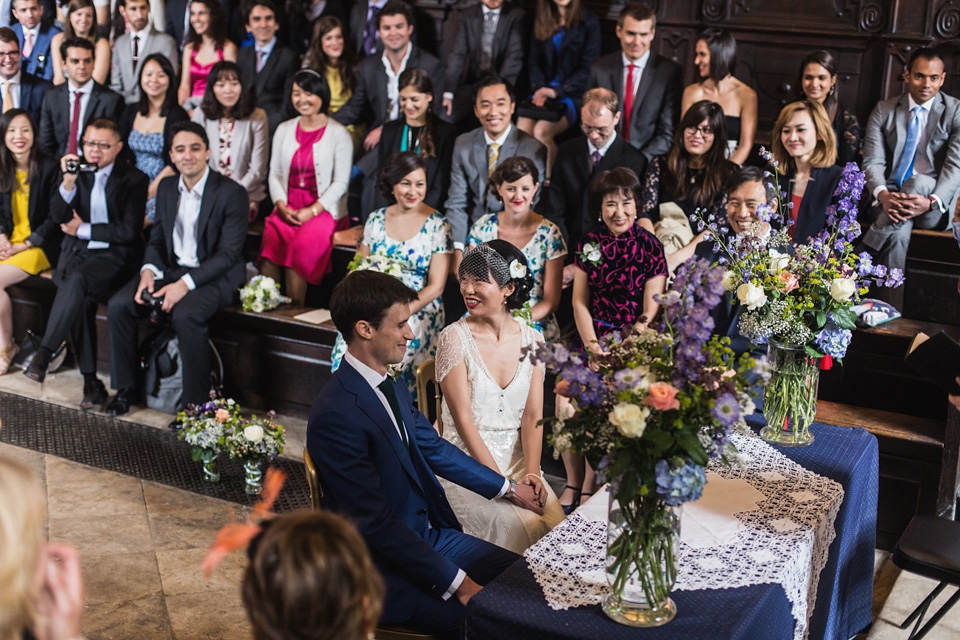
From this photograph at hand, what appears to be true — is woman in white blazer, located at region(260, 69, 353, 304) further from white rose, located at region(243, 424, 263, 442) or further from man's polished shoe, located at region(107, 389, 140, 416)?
white rose, located at region(243, 424, 263, 442)

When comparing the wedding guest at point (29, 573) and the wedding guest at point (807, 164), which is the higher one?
the wedding guest at point (807, 164)

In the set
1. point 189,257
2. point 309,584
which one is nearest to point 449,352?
point 309,584

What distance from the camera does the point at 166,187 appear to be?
5715 millimetres

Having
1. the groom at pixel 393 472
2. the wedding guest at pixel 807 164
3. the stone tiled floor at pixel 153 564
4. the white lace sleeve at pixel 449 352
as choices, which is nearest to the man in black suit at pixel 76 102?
the stone tiled floor at pixel 153 564

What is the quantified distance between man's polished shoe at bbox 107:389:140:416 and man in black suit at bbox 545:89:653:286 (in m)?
2.64

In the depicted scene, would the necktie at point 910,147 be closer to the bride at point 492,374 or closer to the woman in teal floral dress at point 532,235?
the woman in teal floral dress at point 532,235

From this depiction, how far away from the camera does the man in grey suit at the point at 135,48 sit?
7.23 metres

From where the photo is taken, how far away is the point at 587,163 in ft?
17.3

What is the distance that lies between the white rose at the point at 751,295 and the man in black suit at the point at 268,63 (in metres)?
4.52

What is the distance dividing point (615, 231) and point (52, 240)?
12.7ft

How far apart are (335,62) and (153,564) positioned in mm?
3902

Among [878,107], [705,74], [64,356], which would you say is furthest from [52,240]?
[878,107]

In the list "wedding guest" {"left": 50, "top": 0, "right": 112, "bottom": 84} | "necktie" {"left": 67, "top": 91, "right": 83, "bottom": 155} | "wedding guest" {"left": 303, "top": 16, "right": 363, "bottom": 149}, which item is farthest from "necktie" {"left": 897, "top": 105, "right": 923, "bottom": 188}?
"wedding guest" {"left": 50, "top": 0, "right": 112, "bottom": 84}

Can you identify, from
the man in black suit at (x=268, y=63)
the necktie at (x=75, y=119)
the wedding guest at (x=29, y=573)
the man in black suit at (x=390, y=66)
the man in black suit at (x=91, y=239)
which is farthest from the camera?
the necktie at (x=75, y=119)
